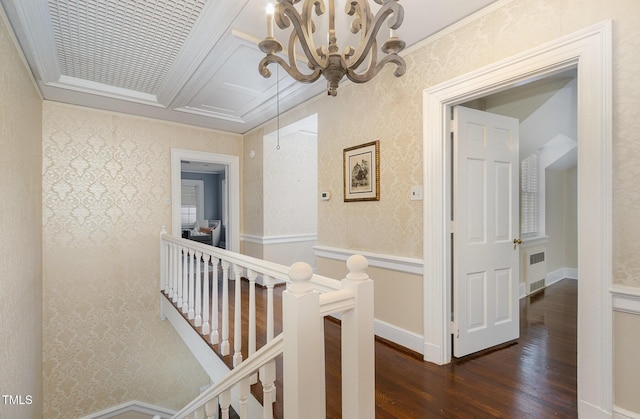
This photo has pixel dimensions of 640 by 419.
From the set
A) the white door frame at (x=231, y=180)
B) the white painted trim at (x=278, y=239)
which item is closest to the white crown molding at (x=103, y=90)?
the white door frame at (x=231, y=180)

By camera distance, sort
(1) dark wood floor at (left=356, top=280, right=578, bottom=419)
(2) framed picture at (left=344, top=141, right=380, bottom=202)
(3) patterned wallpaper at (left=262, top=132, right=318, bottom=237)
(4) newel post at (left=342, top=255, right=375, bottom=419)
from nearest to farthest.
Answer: (4) newel post at (left=342, top=255, right=375, bottom=419), (1) dark wood floor at (left=356, top=280, right=578, bottom=419), (2) framed picture at (left=344, top=141, right=380, bottom=202), (3) patterned wallpaper at (left=262, top=132, right=318, bottom=237)

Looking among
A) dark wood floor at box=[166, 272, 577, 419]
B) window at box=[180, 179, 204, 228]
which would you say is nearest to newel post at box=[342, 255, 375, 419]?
dark wood floor at box=[166, 272, 577, 419]

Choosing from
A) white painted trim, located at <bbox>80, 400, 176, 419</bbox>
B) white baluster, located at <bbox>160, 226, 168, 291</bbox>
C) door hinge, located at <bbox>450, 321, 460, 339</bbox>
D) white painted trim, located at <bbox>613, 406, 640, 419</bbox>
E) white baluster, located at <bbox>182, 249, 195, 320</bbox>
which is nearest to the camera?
white painted trim, located at <bbox>613, 406, 640, 419</bbox>

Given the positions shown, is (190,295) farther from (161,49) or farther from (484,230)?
(484,230)

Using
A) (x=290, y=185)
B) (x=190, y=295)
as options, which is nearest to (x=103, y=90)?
(x=190, y=295)

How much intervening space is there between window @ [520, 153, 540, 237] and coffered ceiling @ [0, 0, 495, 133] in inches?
120

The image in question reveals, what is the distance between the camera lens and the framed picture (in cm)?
260

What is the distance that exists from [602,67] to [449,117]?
33.9 inches

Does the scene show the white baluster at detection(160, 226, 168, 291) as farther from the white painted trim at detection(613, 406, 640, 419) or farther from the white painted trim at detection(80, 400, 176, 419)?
the white painted trim at detection(613, 406, 640, 419)

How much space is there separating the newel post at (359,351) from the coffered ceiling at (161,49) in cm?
173

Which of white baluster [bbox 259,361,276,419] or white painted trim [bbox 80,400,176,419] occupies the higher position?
white baluster [bbox 259,361,276,419]

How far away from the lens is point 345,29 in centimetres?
208

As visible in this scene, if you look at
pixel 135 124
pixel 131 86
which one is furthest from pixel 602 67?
pixel 135 124

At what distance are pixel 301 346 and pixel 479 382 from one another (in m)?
1.66
